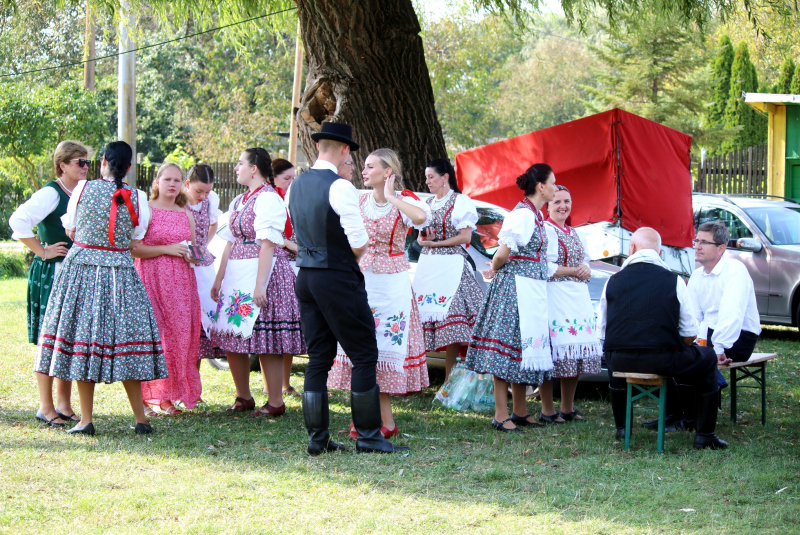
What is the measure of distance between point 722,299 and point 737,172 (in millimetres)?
14533

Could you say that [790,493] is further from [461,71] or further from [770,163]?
[461,71]

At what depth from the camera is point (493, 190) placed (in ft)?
32.8

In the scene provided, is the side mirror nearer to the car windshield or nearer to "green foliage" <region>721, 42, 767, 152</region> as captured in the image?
the car windshield

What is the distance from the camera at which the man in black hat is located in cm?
498

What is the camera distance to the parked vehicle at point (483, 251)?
7.00m

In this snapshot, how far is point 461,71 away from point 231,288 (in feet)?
83.2

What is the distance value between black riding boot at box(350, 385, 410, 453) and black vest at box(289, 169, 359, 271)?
0.80m

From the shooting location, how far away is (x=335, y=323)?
504cm

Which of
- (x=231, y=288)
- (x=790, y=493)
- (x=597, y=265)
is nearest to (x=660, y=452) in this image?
(x=790, y=493)

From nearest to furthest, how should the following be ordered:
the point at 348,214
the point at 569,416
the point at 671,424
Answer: the point at 348,214 < the point at 671,424 < the point at 569,416

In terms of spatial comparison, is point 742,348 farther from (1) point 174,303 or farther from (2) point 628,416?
(1) point 174,303

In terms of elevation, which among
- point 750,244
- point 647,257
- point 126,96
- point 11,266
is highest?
point 126,96

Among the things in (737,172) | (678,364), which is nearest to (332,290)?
(678,364)

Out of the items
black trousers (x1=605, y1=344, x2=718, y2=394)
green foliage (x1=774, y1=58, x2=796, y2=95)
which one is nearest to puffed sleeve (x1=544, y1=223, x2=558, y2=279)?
black trousers (x1=605, y1=344, x2=718, y2=394)
